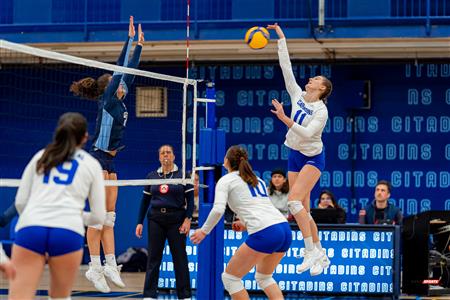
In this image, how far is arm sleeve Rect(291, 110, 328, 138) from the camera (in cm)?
Result: 1142

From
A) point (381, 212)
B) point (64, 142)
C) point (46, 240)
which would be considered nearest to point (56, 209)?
point (46, 240)

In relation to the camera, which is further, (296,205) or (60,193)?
(296,205)

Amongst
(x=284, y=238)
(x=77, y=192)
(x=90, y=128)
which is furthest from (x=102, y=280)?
(x=90, y=128)

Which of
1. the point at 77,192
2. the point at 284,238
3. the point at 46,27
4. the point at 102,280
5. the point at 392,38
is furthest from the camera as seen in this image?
the point at 46,27

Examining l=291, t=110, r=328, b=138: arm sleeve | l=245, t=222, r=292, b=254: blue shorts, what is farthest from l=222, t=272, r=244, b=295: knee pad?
l=291, t=110, r=328, b=138: arm sleeve

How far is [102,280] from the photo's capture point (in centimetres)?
1197

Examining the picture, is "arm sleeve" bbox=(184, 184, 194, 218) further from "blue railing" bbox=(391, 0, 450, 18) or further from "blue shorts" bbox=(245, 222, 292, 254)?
"blue railing" bbox=(391, 0, 450, 18)

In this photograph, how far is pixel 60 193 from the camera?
7.56 meters

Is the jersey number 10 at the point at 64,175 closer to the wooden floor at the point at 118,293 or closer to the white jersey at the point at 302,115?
the white jersey at the point at 302,115

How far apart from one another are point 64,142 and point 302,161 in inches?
190

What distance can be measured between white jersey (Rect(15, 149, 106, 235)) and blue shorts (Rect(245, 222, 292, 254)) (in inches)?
131

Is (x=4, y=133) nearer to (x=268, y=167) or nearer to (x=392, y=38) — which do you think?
(x=268, y=167)

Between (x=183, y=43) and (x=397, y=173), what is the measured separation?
5.12 metres

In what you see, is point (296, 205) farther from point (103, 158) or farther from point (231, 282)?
point (103, 158)
